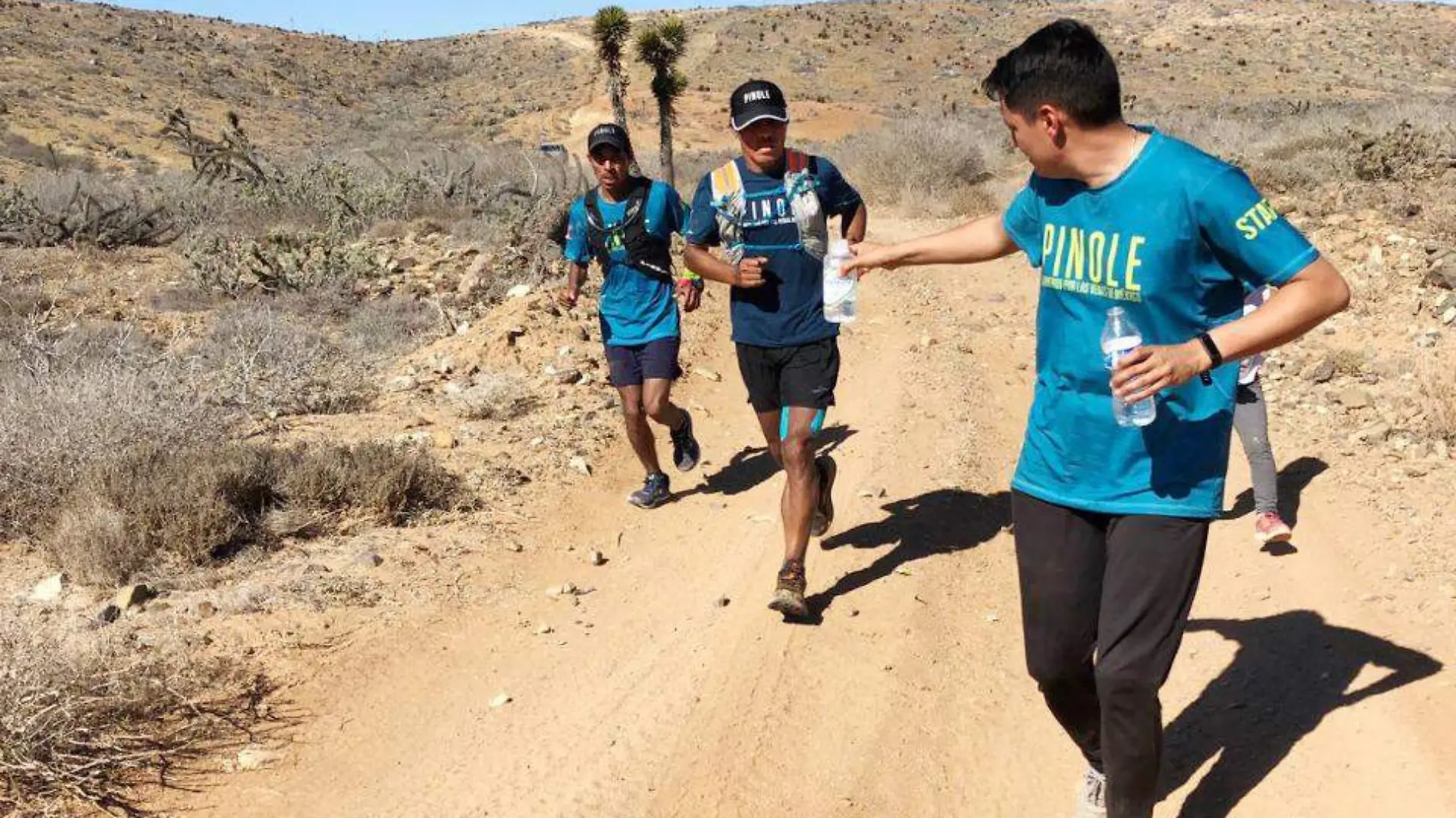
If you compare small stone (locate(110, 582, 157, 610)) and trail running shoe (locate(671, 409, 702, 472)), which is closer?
small stone (locate(110, 582, 157, 610))

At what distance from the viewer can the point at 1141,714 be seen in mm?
Answer: 2689

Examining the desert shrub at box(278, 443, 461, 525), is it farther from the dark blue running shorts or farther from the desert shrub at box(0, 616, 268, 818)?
the desert shrub at box(0, 616, 268, 818)

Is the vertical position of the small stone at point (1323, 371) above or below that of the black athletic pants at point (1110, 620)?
below

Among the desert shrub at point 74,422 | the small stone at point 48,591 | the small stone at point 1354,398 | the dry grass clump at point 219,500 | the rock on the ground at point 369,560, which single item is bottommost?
the rock on the ground at point 369,560

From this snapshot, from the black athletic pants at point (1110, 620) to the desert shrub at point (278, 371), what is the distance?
18.4 feet

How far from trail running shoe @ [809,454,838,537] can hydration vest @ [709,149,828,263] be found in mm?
1051

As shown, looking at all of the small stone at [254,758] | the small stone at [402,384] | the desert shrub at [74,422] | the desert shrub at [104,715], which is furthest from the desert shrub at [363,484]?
the small stone at [402,384]

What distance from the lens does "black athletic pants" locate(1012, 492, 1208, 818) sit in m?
2.62

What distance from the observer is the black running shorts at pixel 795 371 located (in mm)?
4613

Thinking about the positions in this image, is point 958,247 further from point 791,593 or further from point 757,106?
point 791,593

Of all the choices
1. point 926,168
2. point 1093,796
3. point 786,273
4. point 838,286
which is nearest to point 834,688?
point 1093,796

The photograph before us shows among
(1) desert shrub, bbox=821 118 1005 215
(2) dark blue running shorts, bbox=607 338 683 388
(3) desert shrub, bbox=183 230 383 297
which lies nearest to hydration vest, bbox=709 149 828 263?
(2) dark blue running shorts, bbox=607 338 683 388

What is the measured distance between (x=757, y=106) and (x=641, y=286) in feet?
5.45

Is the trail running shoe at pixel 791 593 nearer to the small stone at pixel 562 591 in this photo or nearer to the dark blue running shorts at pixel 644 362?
the small stone at pixel 562 591
